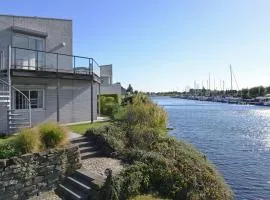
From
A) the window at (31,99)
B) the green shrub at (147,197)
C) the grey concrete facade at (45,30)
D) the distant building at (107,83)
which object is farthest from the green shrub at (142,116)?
the distant building at (107,83)

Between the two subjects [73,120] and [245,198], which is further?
[73,120]

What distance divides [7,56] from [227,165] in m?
15.1

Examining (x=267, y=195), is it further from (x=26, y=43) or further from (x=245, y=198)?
(x=26, y=43)

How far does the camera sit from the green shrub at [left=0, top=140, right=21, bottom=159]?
12.2m

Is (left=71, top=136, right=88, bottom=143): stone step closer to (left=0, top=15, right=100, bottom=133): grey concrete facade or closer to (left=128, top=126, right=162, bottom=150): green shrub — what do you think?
(left=128, top=126, right=162, bottom=150): green shrub

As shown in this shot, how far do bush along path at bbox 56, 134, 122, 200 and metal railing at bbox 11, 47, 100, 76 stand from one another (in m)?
7.69

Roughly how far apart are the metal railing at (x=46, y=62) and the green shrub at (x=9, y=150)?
783cm

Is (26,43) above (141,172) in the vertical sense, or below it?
above

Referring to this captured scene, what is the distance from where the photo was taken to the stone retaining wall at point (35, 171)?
11.8 metres

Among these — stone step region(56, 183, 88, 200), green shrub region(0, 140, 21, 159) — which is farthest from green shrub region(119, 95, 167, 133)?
green shrub region(0, 140, 21, 159)

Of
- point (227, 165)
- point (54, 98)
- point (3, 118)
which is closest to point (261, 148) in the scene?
point (227, 165)

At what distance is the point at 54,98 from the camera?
2283cm

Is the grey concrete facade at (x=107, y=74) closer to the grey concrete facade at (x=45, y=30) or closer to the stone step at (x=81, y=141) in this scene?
the grey concrete facade at (x=45, y=30)

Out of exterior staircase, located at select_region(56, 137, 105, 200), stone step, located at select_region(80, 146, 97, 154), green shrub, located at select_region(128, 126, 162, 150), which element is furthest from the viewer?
green shrub, located at select_region(128, 126, 162, 150)
